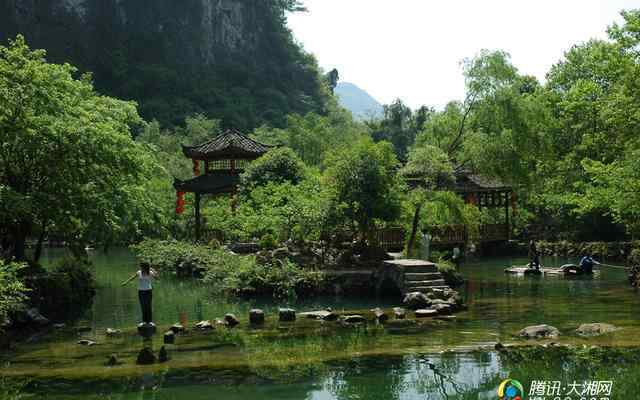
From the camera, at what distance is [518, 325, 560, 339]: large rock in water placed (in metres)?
13.4

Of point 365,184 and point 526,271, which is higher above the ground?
point 365,184

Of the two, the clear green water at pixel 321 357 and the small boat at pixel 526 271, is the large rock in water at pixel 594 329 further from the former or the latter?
the small boat at pixel 526 271

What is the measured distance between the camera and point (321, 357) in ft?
40.5

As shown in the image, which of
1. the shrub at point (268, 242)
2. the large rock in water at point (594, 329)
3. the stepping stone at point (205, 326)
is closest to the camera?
the large rock in water at point (594, 329)

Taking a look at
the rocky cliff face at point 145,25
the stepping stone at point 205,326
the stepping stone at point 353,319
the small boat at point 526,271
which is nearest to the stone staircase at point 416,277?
the stepping stone at point 353,319

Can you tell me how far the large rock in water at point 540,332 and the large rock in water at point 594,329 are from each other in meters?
0.47

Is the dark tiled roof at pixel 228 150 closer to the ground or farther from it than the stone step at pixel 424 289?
farther from it

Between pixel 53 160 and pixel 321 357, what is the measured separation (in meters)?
8.72

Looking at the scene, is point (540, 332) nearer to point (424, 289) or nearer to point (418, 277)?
point (424, 289)

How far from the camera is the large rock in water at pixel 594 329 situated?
1365 cm

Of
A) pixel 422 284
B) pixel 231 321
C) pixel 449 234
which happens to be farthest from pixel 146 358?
pixel 449 234

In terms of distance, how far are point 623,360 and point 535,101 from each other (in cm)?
3142

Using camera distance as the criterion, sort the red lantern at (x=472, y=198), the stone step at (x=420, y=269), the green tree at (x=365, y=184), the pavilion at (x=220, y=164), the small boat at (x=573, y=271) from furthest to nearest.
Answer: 1. the red lantern at (x=472, y=198)
2. the pavilion at (x=220, y=164)
3. the small boat at (x=573, y=271)
4. the green tree at (x=365, y=184)
5. the stone step at (x=420, y=269)

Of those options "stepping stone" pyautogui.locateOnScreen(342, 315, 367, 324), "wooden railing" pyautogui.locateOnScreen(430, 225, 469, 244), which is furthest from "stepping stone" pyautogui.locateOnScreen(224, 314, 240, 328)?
"wooden railing" pyautogui.locateOnScreen(430, 225, 469, 244)
